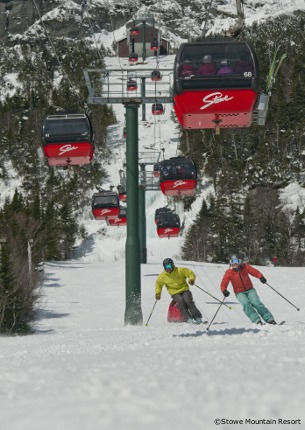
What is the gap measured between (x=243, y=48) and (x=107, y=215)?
20729mm

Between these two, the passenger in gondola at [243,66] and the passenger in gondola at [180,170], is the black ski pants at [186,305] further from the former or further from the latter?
the passenger in gondola at [180,170]

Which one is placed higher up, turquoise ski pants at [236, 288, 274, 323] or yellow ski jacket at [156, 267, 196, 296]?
yellow ski jacket at [156, 267, 196, 296]

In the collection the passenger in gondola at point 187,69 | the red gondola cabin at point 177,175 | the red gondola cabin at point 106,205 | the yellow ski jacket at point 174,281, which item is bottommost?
the yellow ski jacket at point 174,281

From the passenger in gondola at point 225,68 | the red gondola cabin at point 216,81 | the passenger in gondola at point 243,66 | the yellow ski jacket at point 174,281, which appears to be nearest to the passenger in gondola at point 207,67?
the red gondola cabin at point 216,81

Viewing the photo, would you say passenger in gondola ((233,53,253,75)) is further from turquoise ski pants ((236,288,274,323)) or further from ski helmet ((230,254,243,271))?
turquoise ski pants ((236,288,274,323))

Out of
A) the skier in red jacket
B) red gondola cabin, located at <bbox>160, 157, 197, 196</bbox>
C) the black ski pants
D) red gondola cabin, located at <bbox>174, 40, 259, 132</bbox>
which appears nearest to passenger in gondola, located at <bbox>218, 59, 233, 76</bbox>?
red gondola cabin, located at <bbox>174, 40, 259, 132</bbox>

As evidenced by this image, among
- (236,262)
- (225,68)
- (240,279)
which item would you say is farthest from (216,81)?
(240,279)

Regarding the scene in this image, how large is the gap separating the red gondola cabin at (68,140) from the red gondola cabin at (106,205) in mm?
15551

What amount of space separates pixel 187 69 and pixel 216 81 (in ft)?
1.82

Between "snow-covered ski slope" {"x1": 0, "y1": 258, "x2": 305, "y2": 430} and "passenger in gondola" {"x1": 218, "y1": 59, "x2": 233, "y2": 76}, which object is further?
"passenger in gondola" {"x1": 218, "y1": 59, "x2": 233, "y2": 76}

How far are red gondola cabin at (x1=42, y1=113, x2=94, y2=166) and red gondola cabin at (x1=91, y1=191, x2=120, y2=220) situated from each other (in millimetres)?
15551

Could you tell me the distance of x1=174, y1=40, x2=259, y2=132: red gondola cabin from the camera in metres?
11.2

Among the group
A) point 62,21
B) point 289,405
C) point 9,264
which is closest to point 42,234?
point 9,264

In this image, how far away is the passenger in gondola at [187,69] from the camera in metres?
11.2
